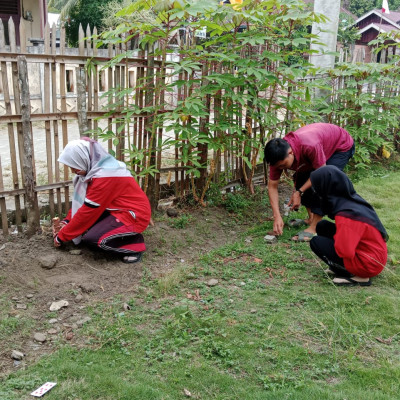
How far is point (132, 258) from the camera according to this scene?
4148mm

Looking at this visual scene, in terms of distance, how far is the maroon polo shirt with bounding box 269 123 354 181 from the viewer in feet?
14.1

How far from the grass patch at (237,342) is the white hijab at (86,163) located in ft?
3.13

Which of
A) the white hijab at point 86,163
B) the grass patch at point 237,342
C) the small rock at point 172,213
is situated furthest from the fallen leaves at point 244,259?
the white hijab at point 86,163

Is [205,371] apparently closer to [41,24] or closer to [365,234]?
[365,234]

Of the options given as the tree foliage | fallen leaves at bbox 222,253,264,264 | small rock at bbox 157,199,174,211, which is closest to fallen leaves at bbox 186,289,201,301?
fallen leaves at bbox 222,253,264,264

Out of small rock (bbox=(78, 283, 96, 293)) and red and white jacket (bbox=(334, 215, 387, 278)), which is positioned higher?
red and white jacket (bbox=(334, 215, 387, 278))

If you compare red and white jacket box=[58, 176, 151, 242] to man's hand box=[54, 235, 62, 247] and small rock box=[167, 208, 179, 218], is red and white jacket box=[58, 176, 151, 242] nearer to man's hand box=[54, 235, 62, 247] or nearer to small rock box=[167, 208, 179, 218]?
man's hand box=[54, 235, 62, 247]

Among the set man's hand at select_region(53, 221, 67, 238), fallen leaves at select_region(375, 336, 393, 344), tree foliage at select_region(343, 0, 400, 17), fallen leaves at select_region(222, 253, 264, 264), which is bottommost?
fallen leaves at select_region(222, 253, 264, 264)

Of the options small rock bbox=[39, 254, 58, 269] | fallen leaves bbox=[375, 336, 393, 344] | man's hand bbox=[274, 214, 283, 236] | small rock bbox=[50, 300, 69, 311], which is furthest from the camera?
man's hand bbox=[274, 214, 283, 236]

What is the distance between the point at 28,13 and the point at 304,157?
13899mm

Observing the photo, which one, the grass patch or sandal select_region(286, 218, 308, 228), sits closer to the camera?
the grass patch

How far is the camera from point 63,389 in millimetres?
2441

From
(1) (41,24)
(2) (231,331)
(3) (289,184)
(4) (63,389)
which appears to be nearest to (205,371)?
(2) (231,331)

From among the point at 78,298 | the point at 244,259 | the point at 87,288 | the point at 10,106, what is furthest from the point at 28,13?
the point at 78,298
